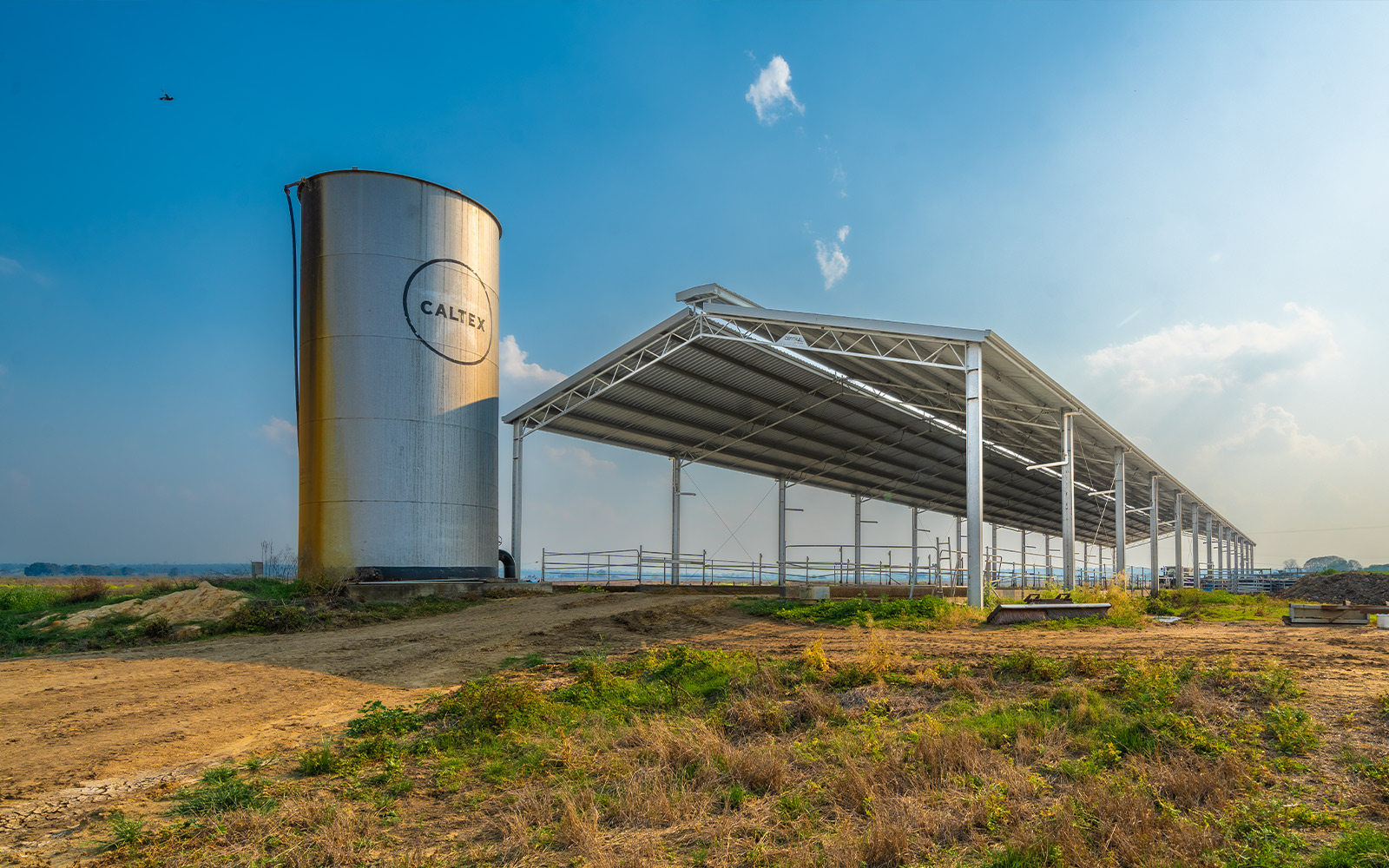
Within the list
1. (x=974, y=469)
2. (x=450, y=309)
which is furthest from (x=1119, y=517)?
(x=450, y=309)

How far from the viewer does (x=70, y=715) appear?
8750mm

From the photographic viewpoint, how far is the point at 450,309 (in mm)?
23203

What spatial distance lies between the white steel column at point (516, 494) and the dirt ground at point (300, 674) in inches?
340

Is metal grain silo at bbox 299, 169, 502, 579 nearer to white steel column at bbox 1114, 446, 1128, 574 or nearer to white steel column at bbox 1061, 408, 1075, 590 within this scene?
white steel column at bbox 1061, 408, 1075, 590

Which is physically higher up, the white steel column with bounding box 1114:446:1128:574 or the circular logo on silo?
the circular logo on silo

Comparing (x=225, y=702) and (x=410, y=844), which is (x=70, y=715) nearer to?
(x=225, y=702)

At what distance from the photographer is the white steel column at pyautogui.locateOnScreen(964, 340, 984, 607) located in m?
18.2

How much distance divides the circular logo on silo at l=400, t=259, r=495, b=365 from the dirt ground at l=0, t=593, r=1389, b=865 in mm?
8949

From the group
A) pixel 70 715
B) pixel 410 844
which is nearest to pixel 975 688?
pixel 410 844

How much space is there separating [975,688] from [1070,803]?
3406 mm

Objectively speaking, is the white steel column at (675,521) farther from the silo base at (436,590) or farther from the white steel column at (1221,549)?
the white steel column at (1221,549)

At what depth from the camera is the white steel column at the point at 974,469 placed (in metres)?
18.2

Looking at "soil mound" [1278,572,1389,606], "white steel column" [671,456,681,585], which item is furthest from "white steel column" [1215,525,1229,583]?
"white steel column" [671,456,681,585]

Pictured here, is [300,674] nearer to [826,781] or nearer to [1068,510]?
[826,781]
